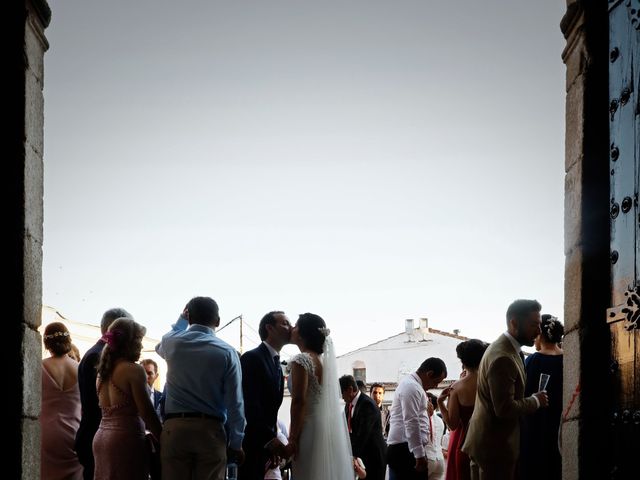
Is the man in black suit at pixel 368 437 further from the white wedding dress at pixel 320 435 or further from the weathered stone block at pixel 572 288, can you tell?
the weathered stone block at pixel 572 288

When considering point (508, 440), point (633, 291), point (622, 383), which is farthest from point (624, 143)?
point (508, 440)

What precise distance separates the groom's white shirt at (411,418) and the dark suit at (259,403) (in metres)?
2.31

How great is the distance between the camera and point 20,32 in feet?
15.7

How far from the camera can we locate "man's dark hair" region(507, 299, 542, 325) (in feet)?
20.5

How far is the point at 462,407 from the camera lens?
7.57m

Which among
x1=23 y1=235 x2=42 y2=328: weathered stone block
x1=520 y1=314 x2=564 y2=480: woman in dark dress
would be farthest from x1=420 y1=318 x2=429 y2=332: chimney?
x1=23 y1=235 x2=42 y2=328: weathered stone block

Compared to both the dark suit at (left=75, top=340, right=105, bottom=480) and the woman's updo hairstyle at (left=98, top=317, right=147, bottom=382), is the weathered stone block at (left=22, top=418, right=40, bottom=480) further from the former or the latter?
the dark suit at (left=75, top=340, right=105, bottom=480)

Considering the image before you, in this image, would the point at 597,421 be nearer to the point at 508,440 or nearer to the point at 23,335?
the point at 508,440

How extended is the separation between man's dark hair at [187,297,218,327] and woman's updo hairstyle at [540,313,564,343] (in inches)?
96.6

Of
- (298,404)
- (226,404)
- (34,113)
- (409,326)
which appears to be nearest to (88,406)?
(226,404)

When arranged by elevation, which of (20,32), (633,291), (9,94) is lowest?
(633,291)

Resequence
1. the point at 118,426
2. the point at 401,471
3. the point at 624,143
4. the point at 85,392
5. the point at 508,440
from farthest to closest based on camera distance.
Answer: the point at 401,471
the point at 85,392
the point at 118,426
the point at 508,440
the point at 624,143

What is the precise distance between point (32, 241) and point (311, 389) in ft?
9.81

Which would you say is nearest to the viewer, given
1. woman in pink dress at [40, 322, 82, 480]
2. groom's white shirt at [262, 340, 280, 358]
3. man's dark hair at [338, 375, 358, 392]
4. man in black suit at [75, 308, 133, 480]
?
man in black suit at [75, 308, 133, 480]
